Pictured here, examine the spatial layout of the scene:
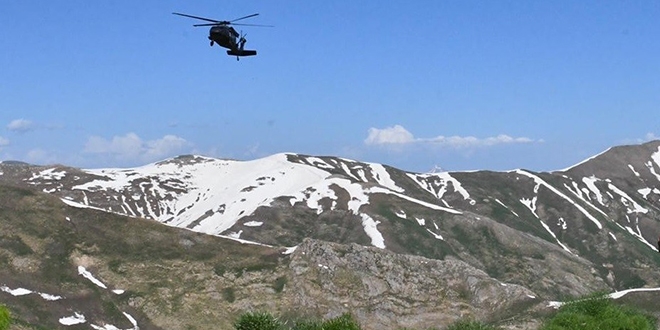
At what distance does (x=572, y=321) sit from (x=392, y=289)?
68.9 m

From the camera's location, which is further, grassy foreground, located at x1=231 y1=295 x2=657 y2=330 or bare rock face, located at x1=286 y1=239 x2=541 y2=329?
bare rock face, located at x1=286 y1=239 x2=541 y2=329

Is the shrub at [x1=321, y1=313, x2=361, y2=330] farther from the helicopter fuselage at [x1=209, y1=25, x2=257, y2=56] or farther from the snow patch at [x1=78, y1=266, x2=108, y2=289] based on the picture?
the snow patch at [x1=78, y1=266, x2=108, y2=289]

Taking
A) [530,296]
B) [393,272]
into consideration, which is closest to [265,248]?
[393,272]

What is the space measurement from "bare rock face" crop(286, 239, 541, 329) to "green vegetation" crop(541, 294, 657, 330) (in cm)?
5288

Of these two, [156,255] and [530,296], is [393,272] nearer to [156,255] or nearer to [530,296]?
[530,296]

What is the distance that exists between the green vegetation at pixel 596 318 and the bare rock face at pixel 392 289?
5288cm

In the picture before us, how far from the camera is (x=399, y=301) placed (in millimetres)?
141125

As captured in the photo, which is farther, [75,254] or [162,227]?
[162,227]

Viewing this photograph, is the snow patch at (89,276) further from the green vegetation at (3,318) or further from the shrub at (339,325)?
the green vegetation at (3,318)

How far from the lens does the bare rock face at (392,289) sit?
137 meters

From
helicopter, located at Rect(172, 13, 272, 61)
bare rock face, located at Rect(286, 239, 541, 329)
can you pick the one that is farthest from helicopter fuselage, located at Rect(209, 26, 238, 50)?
bare rock face, located at Rect(286, 239, 541, 329)

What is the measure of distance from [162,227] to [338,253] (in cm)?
3991

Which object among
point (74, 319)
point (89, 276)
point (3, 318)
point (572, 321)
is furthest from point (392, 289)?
point (3, 318)

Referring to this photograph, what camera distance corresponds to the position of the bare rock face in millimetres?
137375
